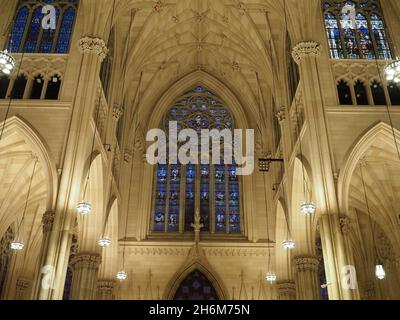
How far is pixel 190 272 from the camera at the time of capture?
27.9 meters

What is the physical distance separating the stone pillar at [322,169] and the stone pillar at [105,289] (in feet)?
43.0

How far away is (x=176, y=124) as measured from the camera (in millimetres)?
32938

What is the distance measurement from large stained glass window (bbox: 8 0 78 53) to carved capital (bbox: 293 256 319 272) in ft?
49.7

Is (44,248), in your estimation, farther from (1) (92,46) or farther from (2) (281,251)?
(2) (281,251)

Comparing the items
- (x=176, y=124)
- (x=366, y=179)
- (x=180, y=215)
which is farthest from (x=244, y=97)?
(x=366, y=179)

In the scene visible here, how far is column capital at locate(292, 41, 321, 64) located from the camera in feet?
68.7

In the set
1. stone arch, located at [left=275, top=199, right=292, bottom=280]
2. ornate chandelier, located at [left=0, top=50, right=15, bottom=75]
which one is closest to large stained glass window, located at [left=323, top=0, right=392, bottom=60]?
stone arch, located at [left=275, top=199, right=292, bottom=280]

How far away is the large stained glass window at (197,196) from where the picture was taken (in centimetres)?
2952

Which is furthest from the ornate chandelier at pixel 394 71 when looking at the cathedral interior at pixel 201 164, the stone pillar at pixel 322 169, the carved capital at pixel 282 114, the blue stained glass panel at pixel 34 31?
the blue stained glass panel at pixel 34 31

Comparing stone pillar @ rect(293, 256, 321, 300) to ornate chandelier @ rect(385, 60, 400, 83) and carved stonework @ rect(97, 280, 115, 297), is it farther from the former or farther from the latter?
ornate chandelier @ rect(385, 60, 400, 83)

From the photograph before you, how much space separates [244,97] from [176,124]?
5.19 meters

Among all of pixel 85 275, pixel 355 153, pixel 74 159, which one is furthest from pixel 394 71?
pixel 85 275
